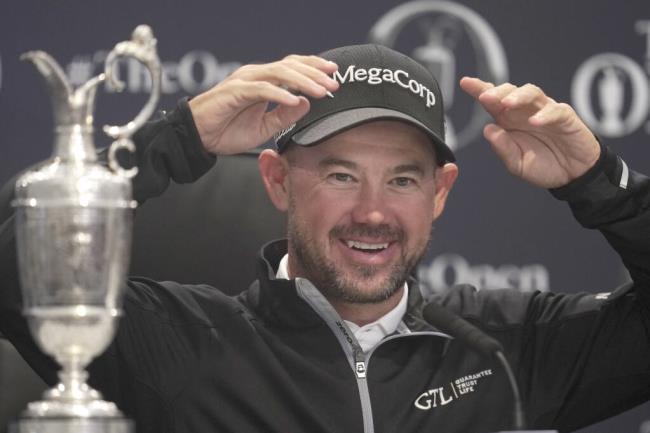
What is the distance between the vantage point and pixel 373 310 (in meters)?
2.13

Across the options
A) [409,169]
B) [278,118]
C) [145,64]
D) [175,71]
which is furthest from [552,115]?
[175,71]

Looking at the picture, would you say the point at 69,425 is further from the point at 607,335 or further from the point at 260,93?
the point at 607,335

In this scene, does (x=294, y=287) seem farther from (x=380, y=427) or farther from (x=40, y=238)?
(x=40, y=238)

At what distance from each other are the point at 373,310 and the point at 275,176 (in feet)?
0.89

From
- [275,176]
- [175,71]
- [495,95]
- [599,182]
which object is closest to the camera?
[495,95]

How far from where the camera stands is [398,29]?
2926 mm

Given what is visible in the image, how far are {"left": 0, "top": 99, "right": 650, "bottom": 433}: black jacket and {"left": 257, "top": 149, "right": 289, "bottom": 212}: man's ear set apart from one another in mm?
161

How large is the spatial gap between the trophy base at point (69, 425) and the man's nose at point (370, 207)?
0.90m

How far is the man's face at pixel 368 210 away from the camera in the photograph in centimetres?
206

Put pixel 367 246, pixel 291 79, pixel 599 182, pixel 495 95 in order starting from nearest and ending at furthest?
pixel 291 79 < pixel 495 95 < pixel 599 182 < pixel 367 246

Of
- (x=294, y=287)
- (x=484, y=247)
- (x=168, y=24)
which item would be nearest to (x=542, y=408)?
Result: (x=294, y=287)

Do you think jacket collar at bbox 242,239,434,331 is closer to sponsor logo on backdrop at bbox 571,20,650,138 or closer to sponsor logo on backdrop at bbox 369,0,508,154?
sponsor logo on backdrop at bbox 369,0,508,154

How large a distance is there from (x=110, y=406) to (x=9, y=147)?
5.72 ft

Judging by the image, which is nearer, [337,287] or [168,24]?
[337,287]
